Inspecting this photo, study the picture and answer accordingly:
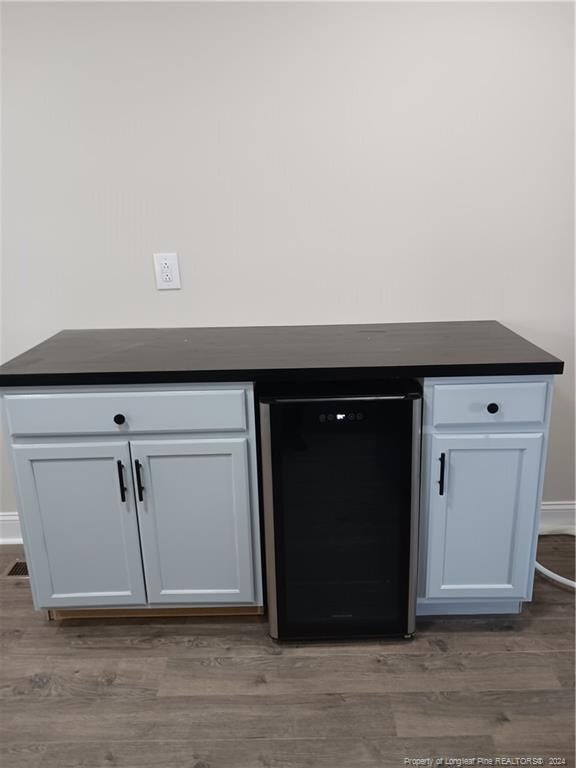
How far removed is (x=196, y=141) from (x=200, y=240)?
34 centimetres

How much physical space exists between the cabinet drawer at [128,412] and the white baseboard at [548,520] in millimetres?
949

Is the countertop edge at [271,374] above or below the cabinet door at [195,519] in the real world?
above

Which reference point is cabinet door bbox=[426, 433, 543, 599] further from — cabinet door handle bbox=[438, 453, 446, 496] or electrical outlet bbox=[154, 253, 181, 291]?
electrical outlet bbox=[154, 253, 181, 291]

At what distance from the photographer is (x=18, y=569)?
7.27 ft

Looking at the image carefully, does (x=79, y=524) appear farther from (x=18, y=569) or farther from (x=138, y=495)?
(x=18, y=569)

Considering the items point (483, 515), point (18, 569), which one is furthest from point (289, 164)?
point (18, 569)

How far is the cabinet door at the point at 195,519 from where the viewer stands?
167cm

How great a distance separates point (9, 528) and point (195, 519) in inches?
45.2

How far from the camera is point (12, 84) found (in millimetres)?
1952

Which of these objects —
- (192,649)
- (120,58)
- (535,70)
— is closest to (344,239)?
(535,70)

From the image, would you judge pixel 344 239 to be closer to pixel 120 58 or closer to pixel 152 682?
pixel 120 58

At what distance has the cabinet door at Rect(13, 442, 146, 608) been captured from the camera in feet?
5.49

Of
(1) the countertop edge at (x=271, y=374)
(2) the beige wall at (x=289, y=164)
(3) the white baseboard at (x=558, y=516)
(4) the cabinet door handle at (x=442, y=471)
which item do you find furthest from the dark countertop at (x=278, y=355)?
(3) the white baseboard at (x=558, y=516)

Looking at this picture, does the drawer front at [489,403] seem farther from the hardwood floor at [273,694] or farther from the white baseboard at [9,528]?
the white baseboard at [9,528]
